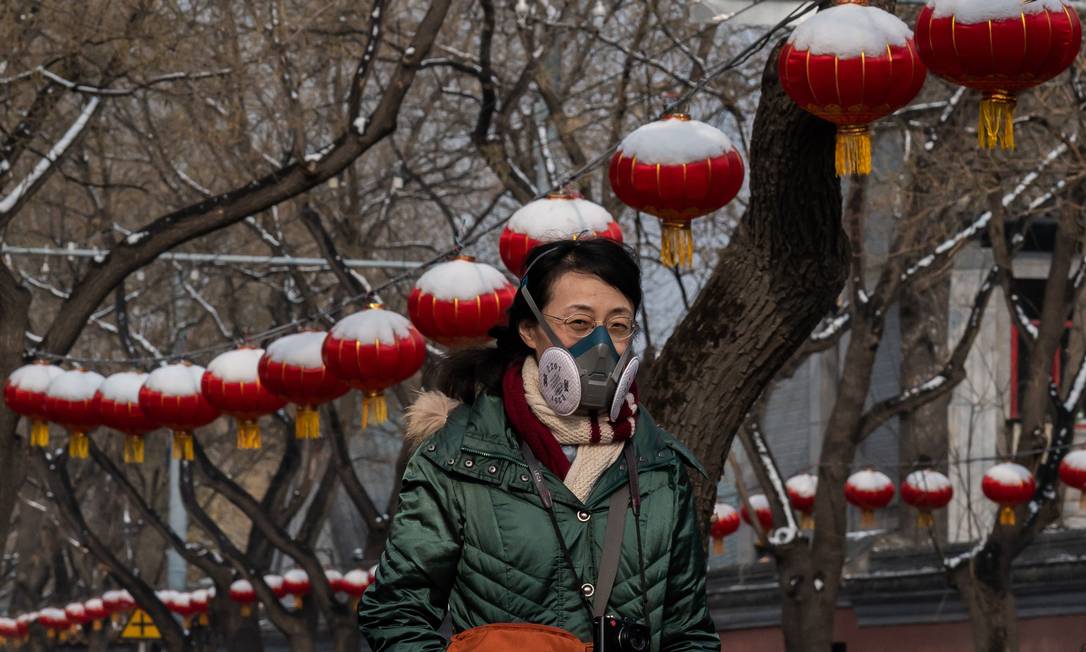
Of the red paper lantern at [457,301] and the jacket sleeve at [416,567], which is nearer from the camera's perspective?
the jacket sleeve at [416,567]

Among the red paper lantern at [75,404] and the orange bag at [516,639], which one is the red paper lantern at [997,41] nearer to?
the orange bag at [516,639]

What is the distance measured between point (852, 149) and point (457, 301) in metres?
3.74

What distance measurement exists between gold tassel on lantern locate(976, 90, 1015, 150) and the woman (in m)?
3.22

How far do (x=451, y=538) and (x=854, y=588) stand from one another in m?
18.4

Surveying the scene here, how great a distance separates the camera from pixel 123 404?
13.8 metres

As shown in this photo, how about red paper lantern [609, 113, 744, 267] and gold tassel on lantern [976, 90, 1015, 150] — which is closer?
gold tassel on lantern [976, 90, 1015, 150]

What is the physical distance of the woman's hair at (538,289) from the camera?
3.97 meters

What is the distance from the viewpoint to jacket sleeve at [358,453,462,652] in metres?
3.72

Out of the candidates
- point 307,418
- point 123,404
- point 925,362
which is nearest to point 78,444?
point 123,404

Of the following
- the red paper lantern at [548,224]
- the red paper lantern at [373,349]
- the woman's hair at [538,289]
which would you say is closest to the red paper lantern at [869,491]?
the red paper lantern at [373,349]

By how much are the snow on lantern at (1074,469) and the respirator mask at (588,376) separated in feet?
37.0

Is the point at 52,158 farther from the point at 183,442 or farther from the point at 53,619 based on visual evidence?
the point at 53,619

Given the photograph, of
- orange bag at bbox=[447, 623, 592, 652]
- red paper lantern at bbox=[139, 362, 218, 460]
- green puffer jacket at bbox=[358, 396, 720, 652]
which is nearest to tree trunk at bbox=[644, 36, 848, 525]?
green puffer jacket at bbox=[358, 396, 720, 652]

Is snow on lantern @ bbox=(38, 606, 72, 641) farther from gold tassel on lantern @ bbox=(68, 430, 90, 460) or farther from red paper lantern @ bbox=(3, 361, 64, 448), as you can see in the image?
red paper lantern @ bbox=(3, 361, 64, 448)
